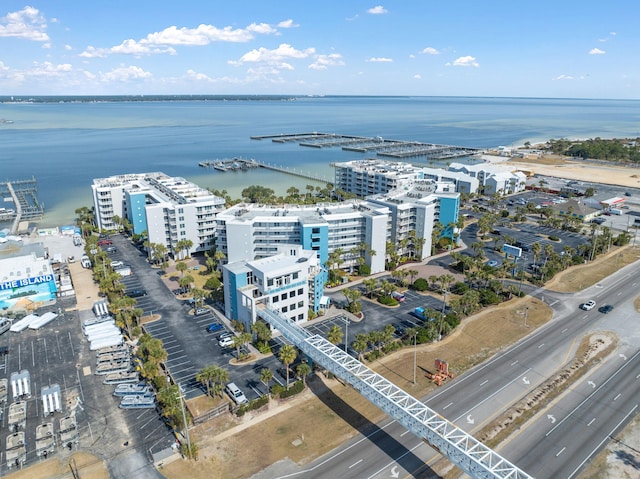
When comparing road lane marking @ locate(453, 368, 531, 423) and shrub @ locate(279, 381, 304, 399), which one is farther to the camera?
shrub @ locate(279, 381, 304, 399)

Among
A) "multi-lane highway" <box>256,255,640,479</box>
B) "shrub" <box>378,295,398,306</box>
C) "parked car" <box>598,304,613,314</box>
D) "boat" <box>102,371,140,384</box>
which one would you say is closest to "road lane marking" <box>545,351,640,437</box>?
"multi-lane highway" <box>256,255,640,479</box>

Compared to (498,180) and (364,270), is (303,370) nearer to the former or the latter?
(364,270)

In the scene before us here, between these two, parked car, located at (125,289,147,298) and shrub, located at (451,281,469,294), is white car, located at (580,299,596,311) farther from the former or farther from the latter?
parked car, located at (125,289,147,298)

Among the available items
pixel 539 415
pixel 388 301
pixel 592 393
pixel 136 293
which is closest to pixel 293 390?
pixel 539 415

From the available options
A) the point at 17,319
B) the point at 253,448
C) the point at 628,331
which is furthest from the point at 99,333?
the point at 628,331

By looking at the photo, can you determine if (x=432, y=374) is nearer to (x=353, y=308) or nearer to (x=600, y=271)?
(x=353, y=308)
